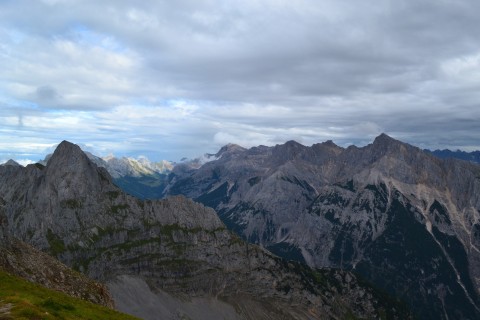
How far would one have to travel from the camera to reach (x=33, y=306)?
49438 millimetres

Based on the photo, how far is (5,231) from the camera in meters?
88.5

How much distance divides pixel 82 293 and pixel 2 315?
4189 cm

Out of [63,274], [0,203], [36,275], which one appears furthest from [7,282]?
[0,203]

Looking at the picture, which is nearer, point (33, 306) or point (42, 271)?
point (33, 306)

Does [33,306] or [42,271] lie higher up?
[33,306]

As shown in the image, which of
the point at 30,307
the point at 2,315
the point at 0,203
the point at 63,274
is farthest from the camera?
the point at 0,203

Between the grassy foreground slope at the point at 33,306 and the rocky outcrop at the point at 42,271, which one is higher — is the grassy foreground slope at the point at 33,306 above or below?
above

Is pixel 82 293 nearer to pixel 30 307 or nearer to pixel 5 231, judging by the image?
pixel 5 231

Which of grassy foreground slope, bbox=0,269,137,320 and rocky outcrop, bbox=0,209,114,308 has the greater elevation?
grassy foreground slope, bbox=0,269,137,320

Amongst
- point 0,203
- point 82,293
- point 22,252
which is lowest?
point 82,293

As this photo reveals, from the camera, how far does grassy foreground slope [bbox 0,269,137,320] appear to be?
153ft

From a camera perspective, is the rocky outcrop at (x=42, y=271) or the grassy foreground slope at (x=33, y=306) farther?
the rocky outcrop at (x=42, y=271)

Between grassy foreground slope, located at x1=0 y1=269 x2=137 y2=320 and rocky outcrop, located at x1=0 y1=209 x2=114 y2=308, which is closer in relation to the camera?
grassy foreground slope, located at x1=0 y1=269 x2=137 y2=320

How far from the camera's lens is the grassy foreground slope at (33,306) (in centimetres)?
4650
